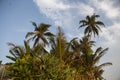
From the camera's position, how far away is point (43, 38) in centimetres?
4216

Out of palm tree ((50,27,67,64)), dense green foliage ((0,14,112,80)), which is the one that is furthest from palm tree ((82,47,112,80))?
palm tree ((50,27,67,64))

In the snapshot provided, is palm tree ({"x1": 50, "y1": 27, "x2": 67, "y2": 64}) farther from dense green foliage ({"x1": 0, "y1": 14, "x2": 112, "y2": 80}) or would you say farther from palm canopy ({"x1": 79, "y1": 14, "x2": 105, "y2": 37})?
palm canopy ({"x1": 79, "y1": 14, "x2": 105, "y2": 37})

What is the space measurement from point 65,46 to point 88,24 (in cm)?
1957

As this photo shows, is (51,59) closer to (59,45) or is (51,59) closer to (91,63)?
(59,45)

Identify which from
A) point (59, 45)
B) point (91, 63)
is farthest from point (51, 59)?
point (91, 63)

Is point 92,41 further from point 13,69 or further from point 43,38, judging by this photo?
point 13,69

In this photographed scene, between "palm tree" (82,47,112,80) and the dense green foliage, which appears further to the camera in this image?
"palm tree" (82,47,112,80)

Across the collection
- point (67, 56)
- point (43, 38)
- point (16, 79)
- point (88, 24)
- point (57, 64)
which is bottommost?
point (16, 79)

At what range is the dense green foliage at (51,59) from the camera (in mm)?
25344

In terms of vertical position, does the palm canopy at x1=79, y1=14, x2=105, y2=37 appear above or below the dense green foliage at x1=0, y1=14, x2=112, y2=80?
above

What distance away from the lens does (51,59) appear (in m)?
25.7

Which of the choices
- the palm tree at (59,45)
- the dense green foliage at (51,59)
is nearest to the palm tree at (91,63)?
the dense green foliage at (51,59)


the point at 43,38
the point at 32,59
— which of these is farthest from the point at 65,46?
the point at 43,38

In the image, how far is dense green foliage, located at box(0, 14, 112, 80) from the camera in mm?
25344
